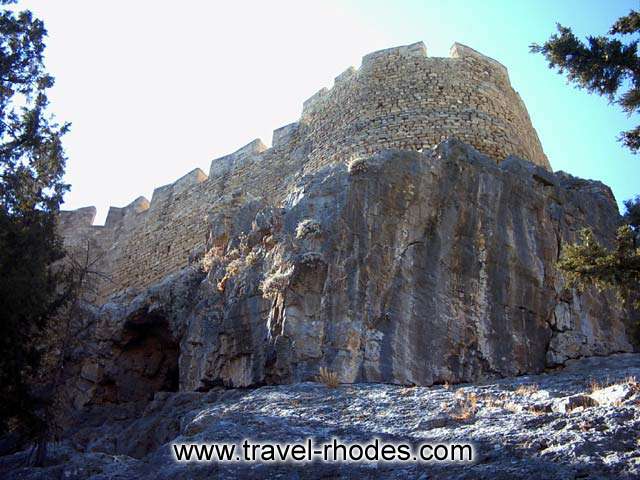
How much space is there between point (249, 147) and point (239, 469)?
15.6m

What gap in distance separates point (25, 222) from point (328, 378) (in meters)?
6.29

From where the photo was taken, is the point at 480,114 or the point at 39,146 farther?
the point at 480,114

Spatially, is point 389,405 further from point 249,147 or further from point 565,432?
point 249,147

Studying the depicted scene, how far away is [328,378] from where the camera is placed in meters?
11.8

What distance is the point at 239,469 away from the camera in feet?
26.2

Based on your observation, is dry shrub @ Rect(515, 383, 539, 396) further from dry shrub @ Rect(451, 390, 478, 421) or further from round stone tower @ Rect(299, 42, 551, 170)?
round stone tower @ Rect(299, 42, 551, 170)

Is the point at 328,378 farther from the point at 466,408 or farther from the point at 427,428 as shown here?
Answer: the point at 427,428

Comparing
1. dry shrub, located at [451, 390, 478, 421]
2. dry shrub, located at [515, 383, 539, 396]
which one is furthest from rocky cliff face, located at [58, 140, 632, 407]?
dry shrub, located at [451, 390, 478, 421]

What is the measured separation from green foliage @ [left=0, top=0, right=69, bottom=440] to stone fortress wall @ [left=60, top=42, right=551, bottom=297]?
13.3 ft

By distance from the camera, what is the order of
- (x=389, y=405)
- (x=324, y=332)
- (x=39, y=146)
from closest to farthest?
(x=389, y=405) < (x=324, y=332) < (x=39, y=146)

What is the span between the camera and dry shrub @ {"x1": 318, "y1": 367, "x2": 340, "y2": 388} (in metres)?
11.5

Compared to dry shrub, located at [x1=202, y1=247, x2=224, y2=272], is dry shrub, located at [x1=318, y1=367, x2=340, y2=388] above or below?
below

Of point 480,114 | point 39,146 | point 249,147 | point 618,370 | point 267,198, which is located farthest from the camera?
point 249,147

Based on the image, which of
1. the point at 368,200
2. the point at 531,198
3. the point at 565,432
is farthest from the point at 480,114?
the point at 565,432
